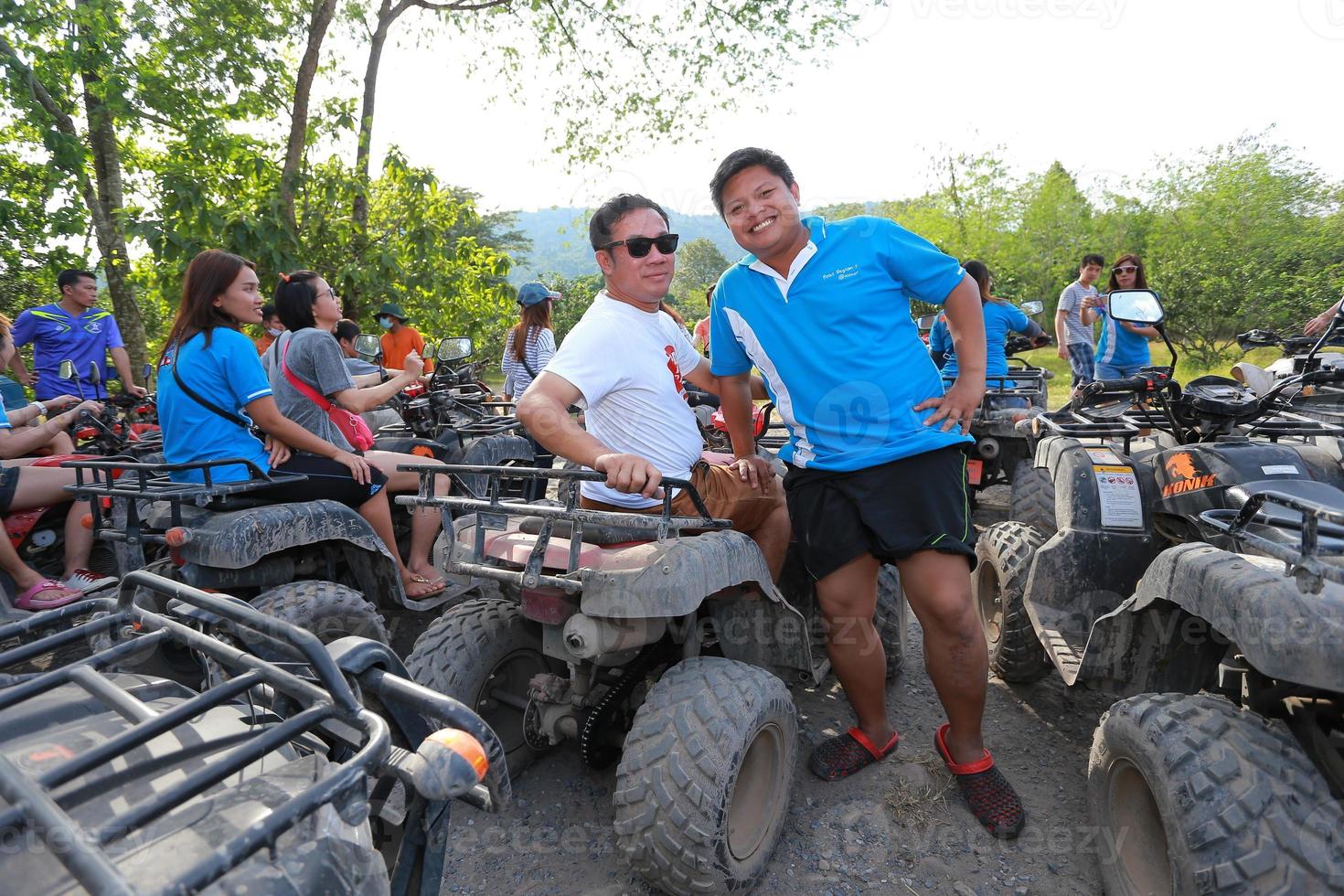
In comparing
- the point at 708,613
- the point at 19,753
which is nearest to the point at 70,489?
the point at 19,753

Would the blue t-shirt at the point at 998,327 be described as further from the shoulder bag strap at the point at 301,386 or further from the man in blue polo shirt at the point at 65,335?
the man in blue polo shirt at the point at 65,335

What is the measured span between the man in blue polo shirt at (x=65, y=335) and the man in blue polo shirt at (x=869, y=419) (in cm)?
619

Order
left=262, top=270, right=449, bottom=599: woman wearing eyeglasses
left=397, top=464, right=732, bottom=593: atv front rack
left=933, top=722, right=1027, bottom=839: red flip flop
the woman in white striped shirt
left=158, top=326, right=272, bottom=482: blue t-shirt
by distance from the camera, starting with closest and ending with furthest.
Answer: left=397, top=464, right=732, bottom=593: atv front rack → left=933, top=722, right=1027, bottom=839: red flip flop → left=158, top=326, right=272, bottom=482: blue t-shirt → left=262, top=270, right=449, bottom=599: woman wearing eyeglasses → the woman in white striped shirt

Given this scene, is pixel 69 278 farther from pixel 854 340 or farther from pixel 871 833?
pixel 871 833

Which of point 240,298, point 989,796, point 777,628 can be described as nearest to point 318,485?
point 240,298

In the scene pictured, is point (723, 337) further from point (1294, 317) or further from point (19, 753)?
point (1294, 317)

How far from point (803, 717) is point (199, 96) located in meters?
9.82

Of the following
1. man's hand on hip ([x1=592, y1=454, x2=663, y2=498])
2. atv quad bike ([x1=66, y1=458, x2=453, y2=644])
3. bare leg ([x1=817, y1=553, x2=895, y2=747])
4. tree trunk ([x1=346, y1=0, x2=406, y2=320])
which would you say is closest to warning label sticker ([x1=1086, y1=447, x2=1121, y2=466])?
bare leg ([x1=817, y1=553, x2=895, y2=747])

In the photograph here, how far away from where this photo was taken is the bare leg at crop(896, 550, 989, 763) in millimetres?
2592

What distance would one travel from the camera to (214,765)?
110cm

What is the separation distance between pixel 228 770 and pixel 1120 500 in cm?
295

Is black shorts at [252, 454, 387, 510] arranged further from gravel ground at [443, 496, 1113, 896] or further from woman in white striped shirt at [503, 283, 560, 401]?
woman in white striped shirt at [503, 283, 560, 401]

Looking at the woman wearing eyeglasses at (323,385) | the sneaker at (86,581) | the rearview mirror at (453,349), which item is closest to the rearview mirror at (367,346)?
the rearview mirror at (453,349)

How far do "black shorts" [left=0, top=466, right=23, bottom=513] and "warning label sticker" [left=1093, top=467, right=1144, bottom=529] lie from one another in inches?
190
